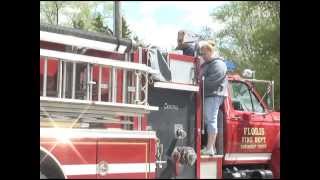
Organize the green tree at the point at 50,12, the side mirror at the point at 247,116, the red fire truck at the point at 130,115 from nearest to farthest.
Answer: the green tree at the point at 50,12, the red fire truck at the point at 130,115, the side mirror at the point at 247,116

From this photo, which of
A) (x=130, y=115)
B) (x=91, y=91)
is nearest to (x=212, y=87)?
(x=130, y=115)

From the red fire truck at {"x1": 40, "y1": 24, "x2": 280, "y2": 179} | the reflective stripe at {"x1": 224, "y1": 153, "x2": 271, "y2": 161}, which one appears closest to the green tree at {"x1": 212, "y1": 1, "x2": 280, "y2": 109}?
the red fire truck at {"x1": 40, "y1": 24, "x2": 280, "y2": 179}

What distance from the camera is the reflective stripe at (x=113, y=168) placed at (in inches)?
187

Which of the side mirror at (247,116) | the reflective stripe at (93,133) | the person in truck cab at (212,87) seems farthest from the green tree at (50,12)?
the side mirror at (247,116)

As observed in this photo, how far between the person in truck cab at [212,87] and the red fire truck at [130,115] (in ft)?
0.23

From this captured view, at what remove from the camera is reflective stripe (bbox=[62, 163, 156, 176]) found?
4.76m

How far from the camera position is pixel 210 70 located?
5.28 meters

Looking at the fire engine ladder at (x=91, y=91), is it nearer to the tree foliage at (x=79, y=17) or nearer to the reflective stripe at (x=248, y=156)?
the tree foliage at (x=79, y=17)

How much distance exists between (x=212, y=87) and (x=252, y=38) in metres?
0.64

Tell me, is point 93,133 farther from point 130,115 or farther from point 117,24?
point 117,24
